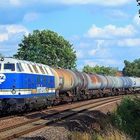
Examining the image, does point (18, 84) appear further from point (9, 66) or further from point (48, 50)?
point (48, 50)

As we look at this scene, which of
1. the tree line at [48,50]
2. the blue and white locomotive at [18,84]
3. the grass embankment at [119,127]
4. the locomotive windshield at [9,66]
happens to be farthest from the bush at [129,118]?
the tree line at [48,50]

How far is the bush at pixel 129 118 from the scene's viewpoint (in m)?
19.9

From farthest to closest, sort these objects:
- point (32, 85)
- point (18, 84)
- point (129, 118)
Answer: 1. point (32, 85)
2. point (18, 84)
3. point (129, 118)

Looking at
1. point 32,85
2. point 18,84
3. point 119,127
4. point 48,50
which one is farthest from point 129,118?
point 48,50

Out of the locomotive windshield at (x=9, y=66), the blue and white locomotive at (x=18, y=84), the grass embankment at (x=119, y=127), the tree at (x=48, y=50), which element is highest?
the tree at (x=48, y=50)

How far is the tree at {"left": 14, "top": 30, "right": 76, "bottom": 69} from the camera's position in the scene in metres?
107

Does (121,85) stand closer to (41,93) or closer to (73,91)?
(73,91)

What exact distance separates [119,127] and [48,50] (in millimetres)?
88446

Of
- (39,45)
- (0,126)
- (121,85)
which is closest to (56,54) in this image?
(39,45)

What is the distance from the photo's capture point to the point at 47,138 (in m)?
18.6

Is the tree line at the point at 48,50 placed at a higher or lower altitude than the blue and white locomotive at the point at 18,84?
higher

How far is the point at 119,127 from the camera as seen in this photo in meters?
20.3

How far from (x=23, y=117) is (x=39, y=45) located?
270 ft

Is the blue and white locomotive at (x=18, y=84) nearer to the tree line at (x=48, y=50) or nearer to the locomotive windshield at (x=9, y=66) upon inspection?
the locomotive windshield at (x=9, y=66)
